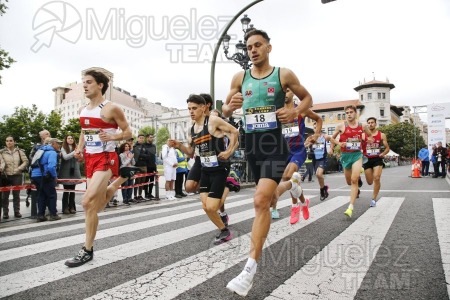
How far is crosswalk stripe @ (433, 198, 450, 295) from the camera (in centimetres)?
332

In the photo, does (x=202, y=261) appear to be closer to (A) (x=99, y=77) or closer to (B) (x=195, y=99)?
(B) (x=195, y=99)

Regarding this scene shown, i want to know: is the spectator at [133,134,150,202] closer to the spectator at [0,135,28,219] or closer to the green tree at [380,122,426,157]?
the spectator at [0,135,28,219]

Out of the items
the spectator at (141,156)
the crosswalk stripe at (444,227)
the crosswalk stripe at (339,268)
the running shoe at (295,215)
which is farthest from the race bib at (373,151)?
the spectator at (141,156)

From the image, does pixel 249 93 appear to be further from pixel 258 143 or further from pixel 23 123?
pixel 23 123

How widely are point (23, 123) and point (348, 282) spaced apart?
151ft

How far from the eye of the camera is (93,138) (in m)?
3.93

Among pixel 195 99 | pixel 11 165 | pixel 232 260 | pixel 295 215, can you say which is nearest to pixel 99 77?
pixel 195 99

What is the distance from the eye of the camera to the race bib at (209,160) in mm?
4621

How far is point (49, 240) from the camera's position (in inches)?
192

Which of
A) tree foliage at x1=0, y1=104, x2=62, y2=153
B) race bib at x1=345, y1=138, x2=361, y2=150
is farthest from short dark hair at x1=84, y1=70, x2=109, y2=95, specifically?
tree foliage at x1=0, y1=104, x2=62, y2=153

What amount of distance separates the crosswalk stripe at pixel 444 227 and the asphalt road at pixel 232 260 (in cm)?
1

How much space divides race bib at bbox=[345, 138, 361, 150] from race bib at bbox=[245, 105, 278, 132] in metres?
4.15

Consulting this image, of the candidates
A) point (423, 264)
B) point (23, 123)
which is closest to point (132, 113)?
point (23, 123)

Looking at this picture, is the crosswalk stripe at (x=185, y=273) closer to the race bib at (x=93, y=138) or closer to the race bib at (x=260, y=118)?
the race bib at (x=260, y=118)
